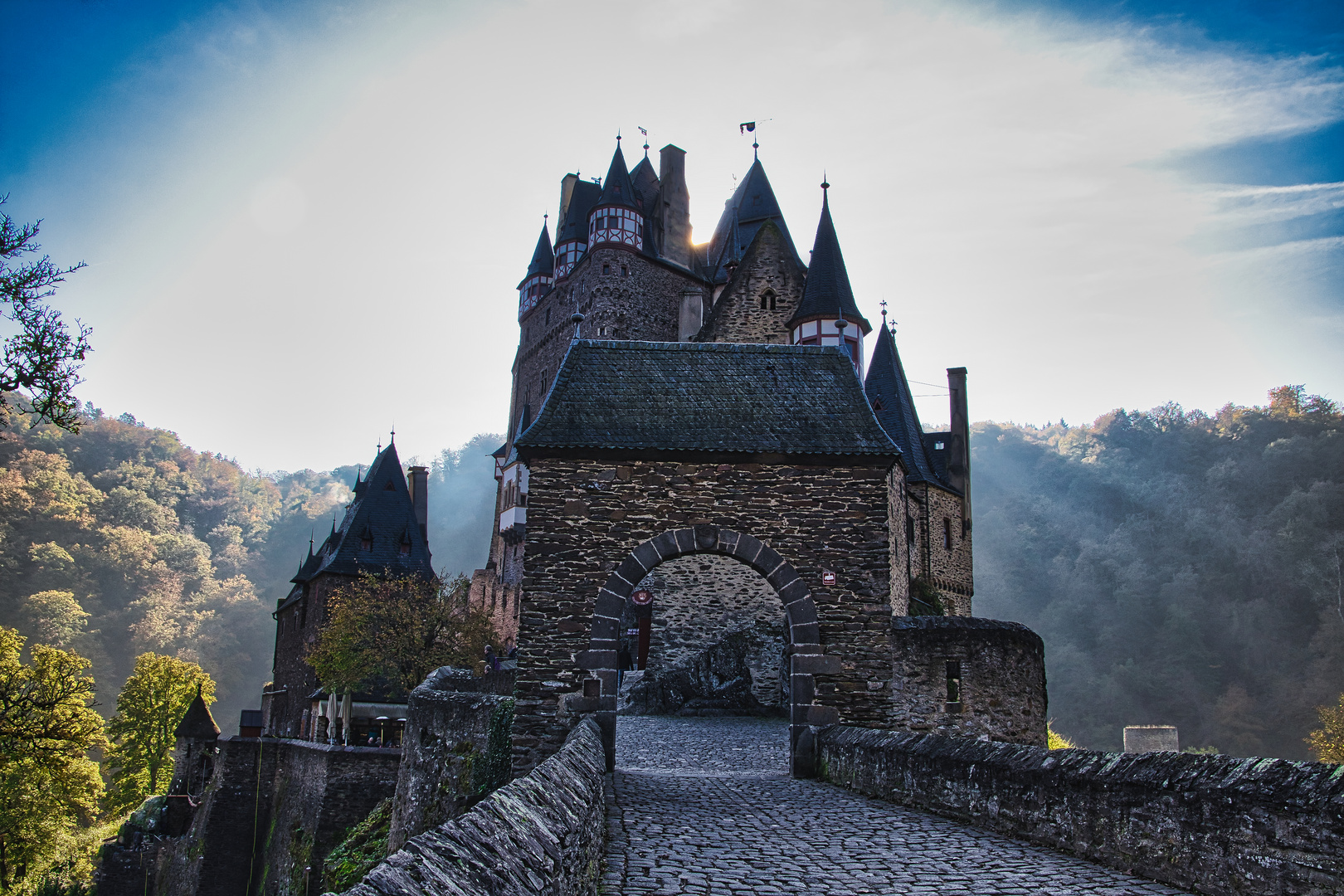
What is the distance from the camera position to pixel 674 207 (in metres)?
45.8

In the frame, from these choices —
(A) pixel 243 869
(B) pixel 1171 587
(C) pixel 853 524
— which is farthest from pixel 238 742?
(B) pixel 1171 587

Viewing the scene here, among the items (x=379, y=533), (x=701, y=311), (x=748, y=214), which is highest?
(x=748, y=214)

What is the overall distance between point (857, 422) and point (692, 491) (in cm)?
280

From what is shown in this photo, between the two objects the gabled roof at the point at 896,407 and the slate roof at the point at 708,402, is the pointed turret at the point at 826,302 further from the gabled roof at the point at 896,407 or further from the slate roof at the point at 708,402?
the slate roof at the point at 708,402

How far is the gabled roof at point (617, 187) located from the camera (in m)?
41.9

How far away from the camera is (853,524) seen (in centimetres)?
1364

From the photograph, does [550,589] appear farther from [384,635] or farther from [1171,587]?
[1171,587]

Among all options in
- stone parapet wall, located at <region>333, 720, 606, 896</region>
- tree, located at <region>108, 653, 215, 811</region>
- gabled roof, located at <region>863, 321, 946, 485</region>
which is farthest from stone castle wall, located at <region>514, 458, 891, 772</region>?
tree, located at <region>108, 653, 215, 811</region>

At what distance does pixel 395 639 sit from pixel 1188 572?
6135 centimetres

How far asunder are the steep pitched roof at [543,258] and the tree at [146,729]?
25812 mm

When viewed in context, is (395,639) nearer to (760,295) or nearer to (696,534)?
(760,295)

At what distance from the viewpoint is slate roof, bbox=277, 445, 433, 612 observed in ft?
121

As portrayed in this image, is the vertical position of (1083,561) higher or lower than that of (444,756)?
higher

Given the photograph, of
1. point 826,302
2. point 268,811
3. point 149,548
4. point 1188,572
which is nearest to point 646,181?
point 826,302
